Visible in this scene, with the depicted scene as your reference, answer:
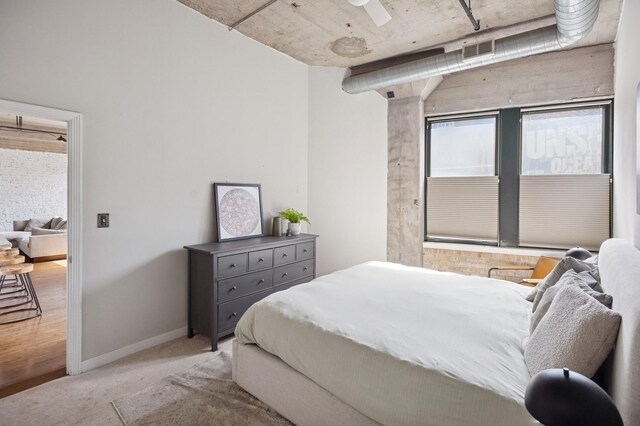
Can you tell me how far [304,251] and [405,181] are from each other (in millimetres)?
1771

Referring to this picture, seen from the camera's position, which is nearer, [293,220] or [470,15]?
[470,15]

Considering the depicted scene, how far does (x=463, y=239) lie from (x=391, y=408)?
3.69 m

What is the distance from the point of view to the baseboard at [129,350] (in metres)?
2.65

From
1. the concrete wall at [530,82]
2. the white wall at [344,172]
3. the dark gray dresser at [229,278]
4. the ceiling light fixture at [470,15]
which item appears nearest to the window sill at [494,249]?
the white wall at [344,172]

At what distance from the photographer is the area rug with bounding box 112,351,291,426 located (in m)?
2.00

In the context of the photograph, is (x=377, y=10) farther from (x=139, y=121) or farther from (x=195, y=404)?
(x=195, y=404)

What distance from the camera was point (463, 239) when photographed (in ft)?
15.4

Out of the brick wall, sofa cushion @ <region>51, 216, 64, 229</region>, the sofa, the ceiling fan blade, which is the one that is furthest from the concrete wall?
sofa cushion @ <region>51, 216, 64, 229</region>

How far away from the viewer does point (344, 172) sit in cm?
490

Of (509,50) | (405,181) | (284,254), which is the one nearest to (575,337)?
(284,254)

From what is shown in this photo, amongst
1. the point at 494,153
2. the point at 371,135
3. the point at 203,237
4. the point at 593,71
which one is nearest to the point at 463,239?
the point at 494,153

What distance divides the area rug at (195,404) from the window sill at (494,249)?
11.0 ft

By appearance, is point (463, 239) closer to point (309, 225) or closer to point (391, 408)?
point (309, 225)

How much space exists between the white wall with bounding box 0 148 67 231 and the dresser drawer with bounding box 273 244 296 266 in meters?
8.01
